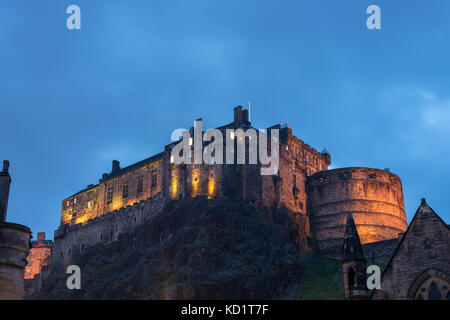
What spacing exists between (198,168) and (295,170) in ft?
54.2

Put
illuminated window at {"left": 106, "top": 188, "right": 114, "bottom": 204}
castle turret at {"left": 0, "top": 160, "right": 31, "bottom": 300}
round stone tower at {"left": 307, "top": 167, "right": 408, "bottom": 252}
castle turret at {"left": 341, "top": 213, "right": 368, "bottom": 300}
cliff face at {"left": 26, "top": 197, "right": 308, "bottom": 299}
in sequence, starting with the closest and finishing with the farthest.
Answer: castle turret at {"left": 0, "top": 160, "right": 31, "bottom": 300} → castle turret at {"left": 341, "top": 213, "right": 368, "bottom": 300} → cliff face at {"left": 26, "top": 197, "right": 308, "bottom": 299} → round stone tower at {"left": 307, "top": 167, "right": 408, "bottom": 252} → illuminated window at {"left": 106, "top": 188, "right": 114, "bottom": 204}

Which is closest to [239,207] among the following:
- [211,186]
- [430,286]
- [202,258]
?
[211,186]

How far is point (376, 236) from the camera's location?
83125mm

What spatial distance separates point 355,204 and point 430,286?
61.0 metres

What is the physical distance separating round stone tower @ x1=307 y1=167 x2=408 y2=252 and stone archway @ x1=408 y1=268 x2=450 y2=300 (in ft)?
190

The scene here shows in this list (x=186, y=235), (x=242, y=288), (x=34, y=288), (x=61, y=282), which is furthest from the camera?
(x=34, y=288)

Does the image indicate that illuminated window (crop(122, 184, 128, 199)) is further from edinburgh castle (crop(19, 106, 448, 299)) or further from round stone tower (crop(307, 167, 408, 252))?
round stone tower (crop(307, 167, 408, 252))

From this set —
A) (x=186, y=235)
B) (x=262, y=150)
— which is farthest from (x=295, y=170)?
(x=186, y=235)

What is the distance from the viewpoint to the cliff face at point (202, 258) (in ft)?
211

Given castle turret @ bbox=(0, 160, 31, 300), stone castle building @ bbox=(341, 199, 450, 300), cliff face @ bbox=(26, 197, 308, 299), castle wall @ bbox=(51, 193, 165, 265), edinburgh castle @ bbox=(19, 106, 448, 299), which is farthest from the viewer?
castle wall @ bbox=(51, 193, 165, 265)

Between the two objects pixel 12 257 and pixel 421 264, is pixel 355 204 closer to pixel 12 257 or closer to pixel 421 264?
pixel 421 264

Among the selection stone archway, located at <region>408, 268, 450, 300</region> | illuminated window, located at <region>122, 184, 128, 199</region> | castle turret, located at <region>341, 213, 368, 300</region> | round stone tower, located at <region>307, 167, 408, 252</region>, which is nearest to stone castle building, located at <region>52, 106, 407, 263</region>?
round stone tower, located at <region>307, 167, 408, 252</region>

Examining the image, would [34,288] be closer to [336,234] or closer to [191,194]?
[191,194]

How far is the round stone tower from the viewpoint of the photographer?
8381cm
